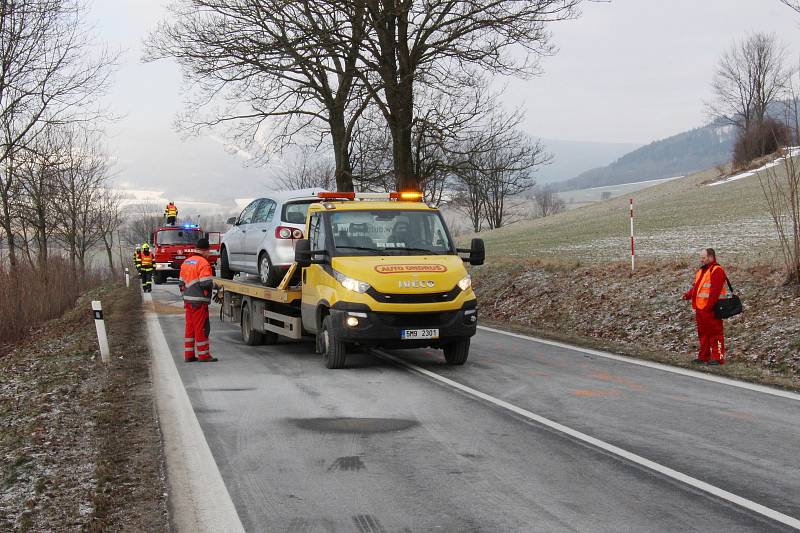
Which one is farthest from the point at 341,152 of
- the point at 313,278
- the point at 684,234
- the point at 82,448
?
the point at 82,448

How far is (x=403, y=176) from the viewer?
22328 mm

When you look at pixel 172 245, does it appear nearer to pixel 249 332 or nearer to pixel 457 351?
pixel 249 332

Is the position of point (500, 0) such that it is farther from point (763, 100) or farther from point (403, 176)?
point (763, 100)

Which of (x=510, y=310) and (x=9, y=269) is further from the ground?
(x=9, y=269)

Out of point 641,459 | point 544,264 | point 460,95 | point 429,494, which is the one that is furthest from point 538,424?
point 460,95

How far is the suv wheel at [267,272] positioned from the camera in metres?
13.2

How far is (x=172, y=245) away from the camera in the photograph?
33000 millimetres

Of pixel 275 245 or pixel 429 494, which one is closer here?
pixel 429 494

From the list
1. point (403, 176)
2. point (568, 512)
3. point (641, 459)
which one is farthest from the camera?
point (403, 176)

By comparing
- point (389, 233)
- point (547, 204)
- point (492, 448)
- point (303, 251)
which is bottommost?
point (492, 448)

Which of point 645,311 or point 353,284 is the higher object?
point 353,284

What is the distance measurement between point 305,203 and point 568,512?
919 cm

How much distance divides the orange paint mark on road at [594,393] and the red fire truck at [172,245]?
83.8ft

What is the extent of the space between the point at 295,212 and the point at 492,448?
7.59m
